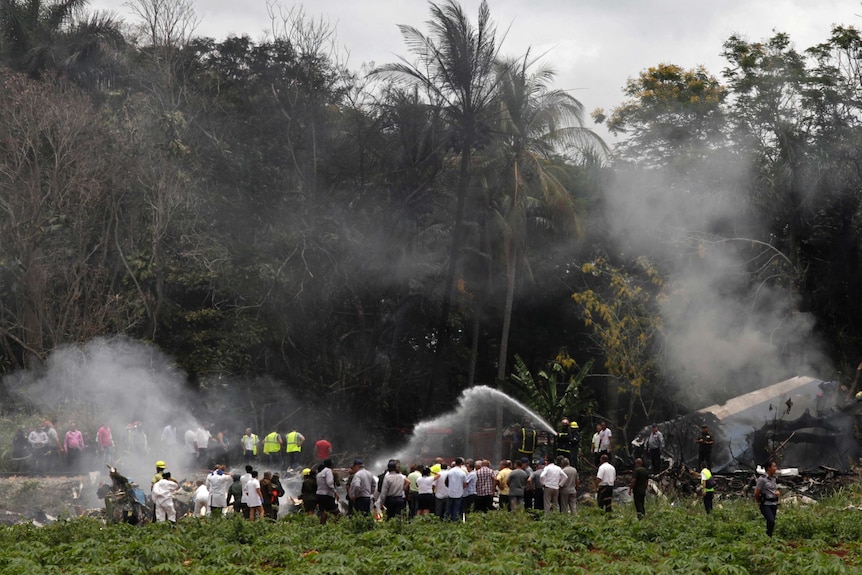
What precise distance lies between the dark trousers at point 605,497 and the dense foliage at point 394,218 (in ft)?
43.5

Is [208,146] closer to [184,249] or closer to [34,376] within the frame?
[184,249]

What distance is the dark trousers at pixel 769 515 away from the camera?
18.6m

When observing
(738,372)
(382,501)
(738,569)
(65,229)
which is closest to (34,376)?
(65,229)

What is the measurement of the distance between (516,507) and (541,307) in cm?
1983

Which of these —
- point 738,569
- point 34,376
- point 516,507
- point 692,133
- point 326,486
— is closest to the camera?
point 738,569

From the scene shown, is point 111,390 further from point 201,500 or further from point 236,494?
point 236,494

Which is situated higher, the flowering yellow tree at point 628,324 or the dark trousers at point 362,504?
the flowering yellow tree at point 628,324

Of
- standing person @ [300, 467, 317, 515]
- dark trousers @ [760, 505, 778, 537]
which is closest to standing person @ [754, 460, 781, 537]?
dark trousers @ [760, 505, 778, 537]

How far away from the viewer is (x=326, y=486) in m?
20.6

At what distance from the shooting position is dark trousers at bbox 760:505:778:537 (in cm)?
1856

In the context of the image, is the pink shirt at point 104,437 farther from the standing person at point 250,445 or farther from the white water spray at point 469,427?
the white water spray at point 469,427

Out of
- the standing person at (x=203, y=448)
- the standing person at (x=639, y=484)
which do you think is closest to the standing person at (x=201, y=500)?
the standing person at (x=203, y=448)

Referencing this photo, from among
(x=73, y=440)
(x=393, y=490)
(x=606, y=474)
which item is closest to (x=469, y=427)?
(x=73, y=440)

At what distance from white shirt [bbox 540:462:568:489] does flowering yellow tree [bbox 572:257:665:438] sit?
14.8m
